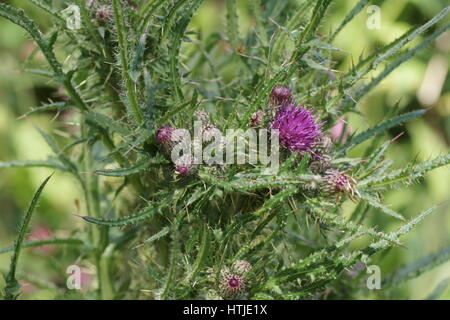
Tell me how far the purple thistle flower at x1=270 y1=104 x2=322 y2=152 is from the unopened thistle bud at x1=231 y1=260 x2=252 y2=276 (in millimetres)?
242

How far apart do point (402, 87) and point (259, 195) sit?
221cm

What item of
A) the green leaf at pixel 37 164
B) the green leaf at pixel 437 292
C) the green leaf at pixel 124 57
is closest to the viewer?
the green leaf at pixel 124 57

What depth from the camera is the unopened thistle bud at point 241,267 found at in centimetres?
118

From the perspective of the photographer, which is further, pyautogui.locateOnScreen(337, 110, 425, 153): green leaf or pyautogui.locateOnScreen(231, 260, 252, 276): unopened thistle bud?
pyautogui.locateOnScreen(337, 110, 425, 153): green leaf

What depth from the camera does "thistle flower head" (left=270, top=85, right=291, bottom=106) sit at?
4.00 ft

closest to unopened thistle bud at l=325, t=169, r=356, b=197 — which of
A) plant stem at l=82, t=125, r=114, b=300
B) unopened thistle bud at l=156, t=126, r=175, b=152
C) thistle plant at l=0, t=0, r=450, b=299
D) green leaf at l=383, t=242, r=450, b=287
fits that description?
thistle plant at l=0, t=0, r=450, b=299

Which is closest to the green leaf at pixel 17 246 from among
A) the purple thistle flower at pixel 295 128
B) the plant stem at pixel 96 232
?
the plant stem at pixel 96 232

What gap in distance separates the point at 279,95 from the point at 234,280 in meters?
0.38

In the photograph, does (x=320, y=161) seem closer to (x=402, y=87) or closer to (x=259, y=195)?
(x=259, y=195)

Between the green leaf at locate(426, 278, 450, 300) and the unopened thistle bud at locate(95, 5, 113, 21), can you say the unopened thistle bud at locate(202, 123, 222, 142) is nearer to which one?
the unopened thistle bud at locate(95, 5, 113, 21)

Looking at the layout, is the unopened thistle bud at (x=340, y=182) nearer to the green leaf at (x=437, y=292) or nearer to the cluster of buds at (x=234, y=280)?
the cluster of buds at (x=234, y=280)

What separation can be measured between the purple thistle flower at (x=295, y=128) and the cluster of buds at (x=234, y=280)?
0.25 meters

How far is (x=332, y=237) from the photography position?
1629 mm

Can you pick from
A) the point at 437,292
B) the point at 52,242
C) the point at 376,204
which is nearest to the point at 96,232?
the point at 52,242
